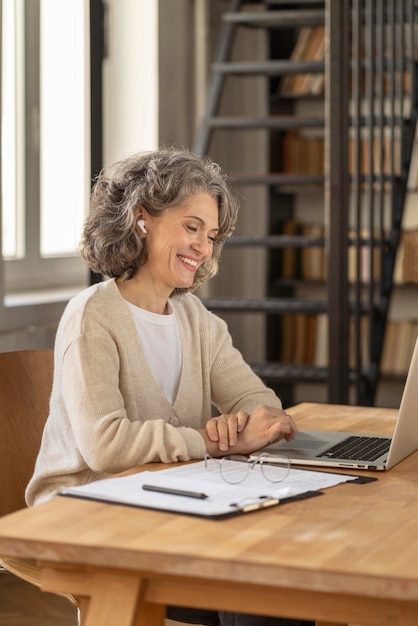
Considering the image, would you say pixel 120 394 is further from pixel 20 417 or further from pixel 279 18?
pixel 279 18

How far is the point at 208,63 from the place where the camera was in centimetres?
554

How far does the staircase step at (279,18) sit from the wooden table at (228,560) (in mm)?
3623

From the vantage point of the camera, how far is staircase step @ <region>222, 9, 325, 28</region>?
15.9ft

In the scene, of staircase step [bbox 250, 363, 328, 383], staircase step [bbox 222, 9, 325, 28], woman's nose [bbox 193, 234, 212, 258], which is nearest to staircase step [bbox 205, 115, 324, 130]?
staircase step [bbox 222, 9, 325, 28]

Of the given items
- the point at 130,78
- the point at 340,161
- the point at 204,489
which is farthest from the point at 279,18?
the point at 204,489

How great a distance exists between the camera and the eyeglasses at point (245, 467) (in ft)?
5.90

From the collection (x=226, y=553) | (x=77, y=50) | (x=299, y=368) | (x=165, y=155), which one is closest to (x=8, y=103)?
(x=77, y=50)

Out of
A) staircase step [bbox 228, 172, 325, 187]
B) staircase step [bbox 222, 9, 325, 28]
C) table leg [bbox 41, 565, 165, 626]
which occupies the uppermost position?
staircase step [bbox 222, 9, 325, 28]

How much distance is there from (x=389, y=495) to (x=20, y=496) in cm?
96

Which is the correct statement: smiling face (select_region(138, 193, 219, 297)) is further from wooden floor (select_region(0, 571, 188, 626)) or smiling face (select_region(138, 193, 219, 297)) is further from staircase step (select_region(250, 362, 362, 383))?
staircase step (select_region(250, 362, 362, 383))

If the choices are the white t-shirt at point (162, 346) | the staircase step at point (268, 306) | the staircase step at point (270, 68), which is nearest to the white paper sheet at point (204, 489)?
the white t-shirt at point (162, 346)

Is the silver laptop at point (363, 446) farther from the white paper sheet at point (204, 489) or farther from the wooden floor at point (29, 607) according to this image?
the wooden floor at point (29, 607)

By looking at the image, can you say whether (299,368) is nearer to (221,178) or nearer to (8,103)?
(8,103)

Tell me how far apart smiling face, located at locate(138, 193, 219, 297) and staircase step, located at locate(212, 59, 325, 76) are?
2675 mm
